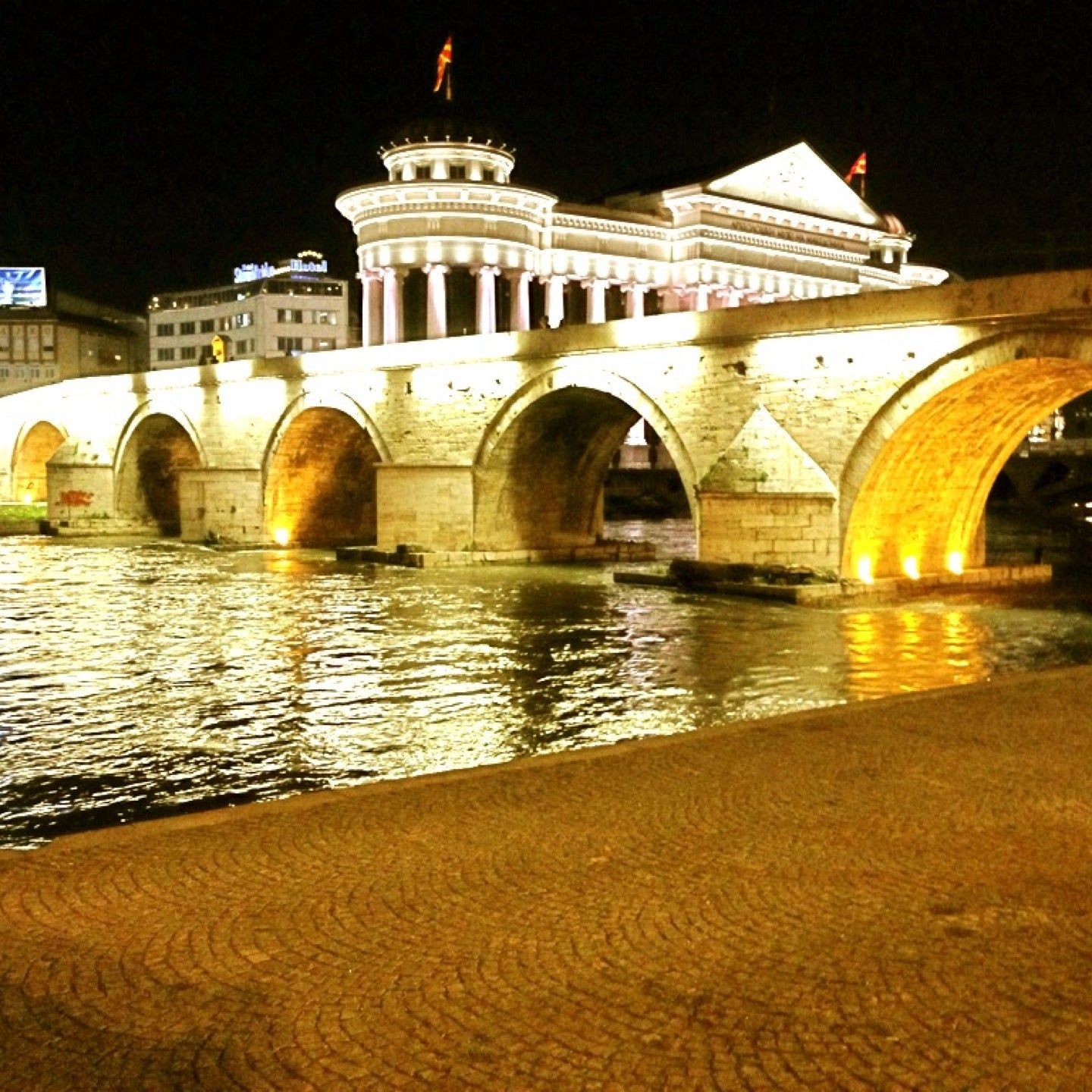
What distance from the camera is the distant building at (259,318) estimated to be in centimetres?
6212

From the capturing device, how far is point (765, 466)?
16234mm

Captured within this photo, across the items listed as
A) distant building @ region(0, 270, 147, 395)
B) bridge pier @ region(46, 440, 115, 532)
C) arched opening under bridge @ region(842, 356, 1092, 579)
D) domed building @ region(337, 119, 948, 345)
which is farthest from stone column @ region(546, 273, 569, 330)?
arched opening under bridge @ region(842, 356, 1092, 579)

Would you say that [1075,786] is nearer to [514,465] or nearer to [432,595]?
[432,595]

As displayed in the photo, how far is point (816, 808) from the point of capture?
5.19 meters

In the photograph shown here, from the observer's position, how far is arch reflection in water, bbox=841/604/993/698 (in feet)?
34.3

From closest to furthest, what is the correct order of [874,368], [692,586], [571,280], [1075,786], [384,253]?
[1075,786] → [874,368] → [692,586] → [384,253] → [571,280]

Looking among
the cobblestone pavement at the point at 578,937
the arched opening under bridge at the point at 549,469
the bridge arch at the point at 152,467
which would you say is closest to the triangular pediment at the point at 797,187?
the bridge arch at the point at 152,467

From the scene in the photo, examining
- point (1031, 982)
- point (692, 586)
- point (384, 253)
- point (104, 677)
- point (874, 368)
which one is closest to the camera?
point (1031, 982)

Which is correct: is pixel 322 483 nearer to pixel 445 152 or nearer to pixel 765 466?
pixel 765 466

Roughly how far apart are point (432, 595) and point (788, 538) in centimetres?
481

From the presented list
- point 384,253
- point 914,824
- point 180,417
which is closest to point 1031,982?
point 914,824

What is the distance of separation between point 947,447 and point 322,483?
14851 millimetres

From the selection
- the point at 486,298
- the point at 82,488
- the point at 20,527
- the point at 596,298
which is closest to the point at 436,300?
the point at 486,298

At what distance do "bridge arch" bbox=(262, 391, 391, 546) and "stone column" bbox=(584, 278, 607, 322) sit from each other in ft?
63.1
